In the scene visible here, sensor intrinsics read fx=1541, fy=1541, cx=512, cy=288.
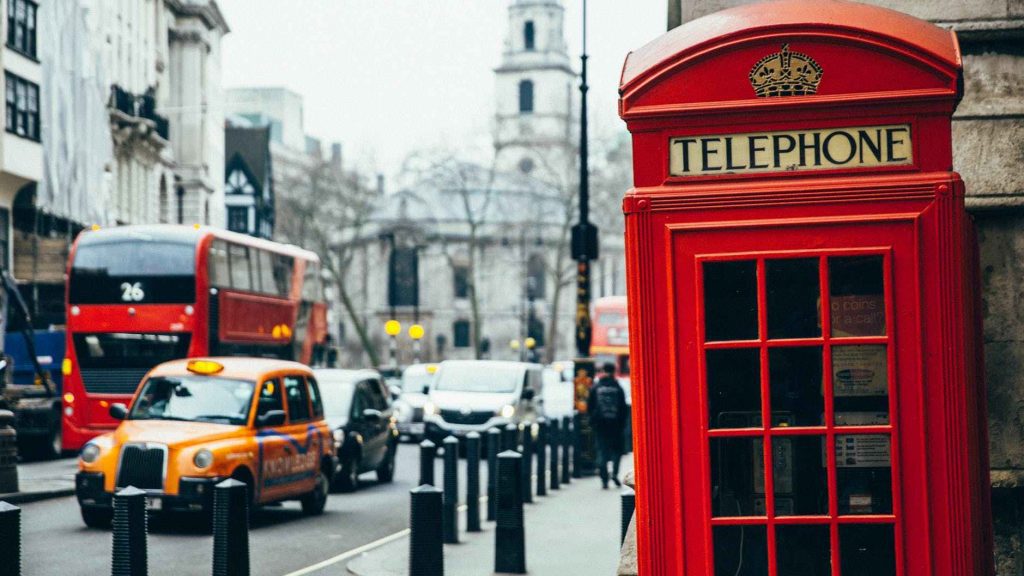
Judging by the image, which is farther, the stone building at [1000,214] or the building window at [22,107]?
the building window at [22,107]

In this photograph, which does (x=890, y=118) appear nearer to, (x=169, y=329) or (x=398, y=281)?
(x=169, y=329)

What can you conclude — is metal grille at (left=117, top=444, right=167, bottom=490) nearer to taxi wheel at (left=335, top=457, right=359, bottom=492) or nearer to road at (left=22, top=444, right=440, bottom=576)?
road at (left=22, top=444, right=440, bottom=576)

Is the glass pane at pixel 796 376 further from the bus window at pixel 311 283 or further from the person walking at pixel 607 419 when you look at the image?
the bus window at pixel 311 283

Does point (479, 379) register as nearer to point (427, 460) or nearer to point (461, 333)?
point (427, 460)

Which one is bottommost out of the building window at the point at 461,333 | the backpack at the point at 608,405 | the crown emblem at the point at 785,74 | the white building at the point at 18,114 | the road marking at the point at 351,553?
the road marking at the point at 351,553

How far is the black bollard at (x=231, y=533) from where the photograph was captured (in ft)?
30.0

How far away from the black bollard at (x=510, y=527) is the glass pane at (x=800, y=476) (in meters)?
5.96

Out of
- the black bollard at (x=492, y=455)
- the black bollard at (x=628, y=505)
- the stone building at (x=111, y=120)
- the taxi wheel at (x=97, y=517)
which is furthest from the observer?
the stone building at (x=111, y=120)

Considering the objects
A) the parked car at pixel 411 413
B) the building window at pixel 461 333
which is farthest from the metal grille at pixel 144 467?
the building window at pixel 461 333

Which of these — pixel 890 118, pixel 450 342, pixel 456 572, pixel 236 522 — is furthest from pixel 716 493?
pixel 450 342

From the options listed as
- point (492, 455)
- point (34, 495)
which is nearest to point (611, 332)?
point (34, 495)

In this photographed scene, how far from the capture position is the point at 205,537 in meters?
14.1

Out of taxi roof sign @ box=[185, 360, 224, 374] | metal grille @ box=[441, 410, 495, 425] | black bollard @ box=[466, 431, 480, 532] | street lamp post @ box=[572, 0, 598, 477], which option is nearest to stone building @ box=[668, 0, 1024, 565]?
black bollard @ box=[466, 431, 480, 532]

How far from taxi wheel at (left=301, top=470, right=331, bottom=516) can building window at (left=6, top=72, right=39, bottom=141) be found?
2198cm
